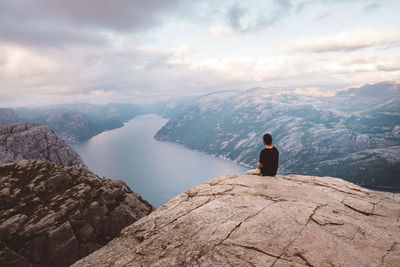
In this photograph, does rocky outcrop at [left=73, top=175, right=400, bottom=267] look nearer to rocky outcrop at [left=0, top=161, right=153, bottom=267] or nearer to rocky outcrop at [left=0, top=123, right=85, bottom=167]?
rocky outcrop at [left=0, top=161, right=153, bottom=267]

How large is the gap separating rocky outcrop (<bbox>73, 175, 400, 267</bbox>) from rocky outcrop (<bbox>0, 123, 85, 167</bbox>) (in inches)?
4942

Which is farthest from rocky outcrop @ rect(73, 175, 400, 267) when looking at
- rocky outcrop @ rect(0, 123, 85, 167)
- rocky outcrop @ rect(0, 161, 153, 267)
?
rocky outcrop @ rect(0, 123, 85, 167)

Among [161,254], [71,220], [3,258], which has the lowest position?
[3,258]

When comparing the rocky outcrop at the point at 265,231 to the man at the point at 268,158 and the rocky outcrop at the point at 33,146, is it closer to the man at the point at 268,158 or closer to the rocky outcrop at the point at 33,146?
the man at the point at 268,158

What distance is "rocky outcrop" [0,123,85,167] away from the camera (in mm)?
121881

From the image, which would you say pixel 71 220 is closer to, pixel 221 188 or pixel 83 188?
pixel 83 188

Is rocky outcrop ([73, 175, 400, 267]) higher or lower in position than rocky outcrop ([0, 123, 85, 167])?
higher

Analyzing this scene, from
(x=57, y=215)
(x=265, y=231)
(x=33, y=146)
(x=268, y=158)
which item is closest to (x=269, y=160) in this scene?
(x=268, y=158)

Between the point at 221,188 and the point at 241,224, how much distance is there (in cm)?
543

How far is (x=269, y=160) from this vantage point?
17.6 metres

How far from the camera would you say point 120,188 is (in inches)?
1465

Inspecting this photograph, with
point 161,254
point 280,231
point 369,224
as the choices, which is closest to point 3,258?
point 161,254

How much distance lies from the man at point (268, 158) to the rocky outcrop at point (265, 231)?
2.12m

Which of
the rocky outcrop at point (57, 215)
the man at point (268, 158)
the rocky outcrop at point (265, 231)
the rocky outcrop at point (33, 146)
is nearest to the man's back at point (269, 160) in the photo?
the man at point (268, 158)
